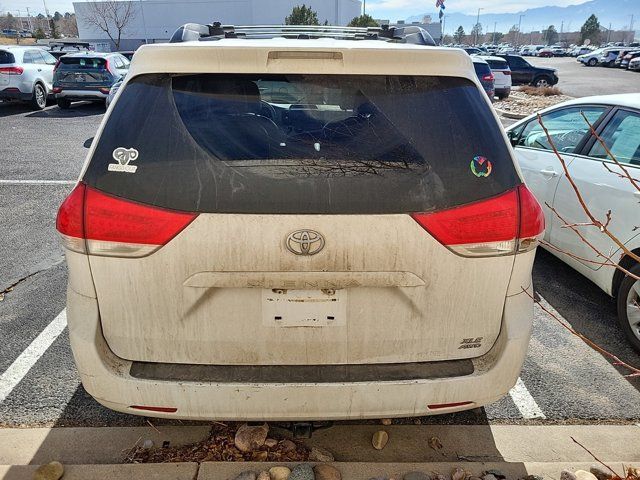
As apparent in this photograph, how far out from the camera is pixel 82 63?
15.1 meters

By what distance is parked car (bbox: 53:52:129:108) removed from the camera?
15.0 metres

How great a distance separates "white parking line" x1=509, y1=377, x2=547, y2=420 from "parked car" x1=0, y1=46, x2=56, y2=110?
51.7ft

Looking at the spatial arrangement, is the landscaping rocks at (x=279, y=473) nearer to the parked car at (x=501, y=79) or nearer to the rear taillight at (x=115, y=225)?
the rear taillight at (x=115, y=225)

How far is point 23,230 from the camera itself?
5.57m

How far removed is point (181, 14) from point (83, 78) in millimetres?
59662

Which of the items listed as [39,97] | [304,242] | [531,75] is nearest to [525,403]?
[304,242]

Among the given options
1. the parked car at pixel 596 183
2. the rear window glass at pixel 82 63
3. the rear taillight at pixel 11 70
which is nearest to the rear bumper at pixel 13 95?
the rear taillight at pixel 11 70

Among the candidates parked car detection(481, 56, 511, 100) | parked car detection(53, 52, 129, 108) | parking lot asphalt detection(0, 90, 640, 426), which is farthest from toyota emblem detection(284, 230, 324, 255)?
parked car detection(481, 56, 511, 100)

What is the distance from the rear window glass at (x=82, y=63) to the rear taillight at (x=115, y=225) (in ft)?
49.6

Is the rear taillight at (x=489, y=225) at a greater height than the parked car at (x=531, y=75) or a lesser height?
greater

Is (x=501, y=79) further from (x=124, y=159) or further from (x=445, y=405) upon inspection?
(x=124, y=159)

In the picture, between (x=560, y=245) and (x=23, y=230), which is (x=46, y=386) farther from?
(x=560, y=245)

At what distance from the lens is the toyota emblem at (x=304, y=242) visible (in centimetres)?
188

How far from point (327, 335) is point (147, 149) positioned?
993mm
